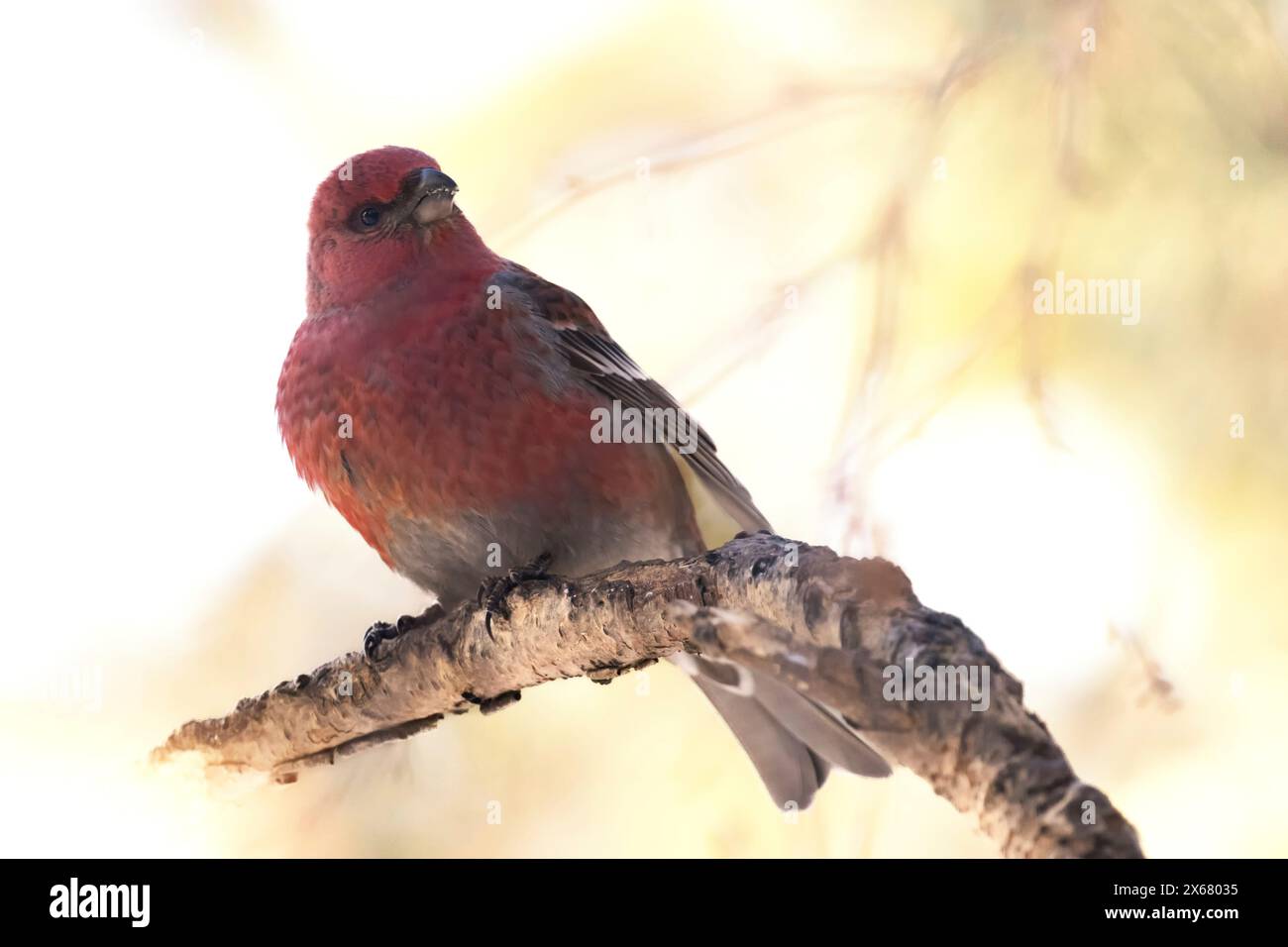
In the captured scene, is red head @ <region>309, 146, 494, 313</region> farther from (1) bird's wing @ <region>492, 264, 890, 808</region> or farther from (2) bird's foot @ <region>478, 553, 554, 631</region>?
(2) bird's foot @ <region>478, 553, 554, 631</region>

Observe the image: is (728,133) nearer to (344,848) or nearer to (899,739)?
(899,739)

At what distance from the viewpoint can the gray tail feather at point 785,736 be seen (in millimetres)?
3104

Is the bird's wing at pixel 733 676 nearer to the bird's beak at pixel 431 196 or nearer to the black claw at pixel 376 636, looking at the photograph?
the bird's beak at pixel 431 196

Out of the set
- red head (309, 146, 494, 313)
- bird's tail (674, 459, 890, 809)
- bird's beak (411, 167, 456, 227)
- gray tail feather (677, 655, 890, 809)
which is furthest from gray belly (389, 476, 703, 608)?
bird's beak (411, 167, 456, 227)

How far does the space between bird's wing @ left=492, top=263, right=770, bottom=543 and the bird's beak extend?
245 millimetres

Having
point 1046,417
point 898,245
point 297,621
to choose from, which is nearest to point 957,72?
point 898,245

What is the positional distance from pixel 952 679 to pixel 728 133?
5.33 ft

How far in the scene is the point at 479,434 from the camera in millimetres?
3189

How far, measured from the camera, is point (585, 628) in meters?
2.66

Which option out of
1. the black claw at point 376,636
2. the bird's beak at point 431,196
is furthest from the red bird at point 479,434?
the black claw at point 376,636

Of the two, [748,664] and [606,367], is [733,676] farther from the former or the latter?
[748,664]

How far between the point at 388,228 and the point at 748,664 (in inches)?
89.5

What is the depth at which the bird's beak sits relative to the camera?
3.53 m
